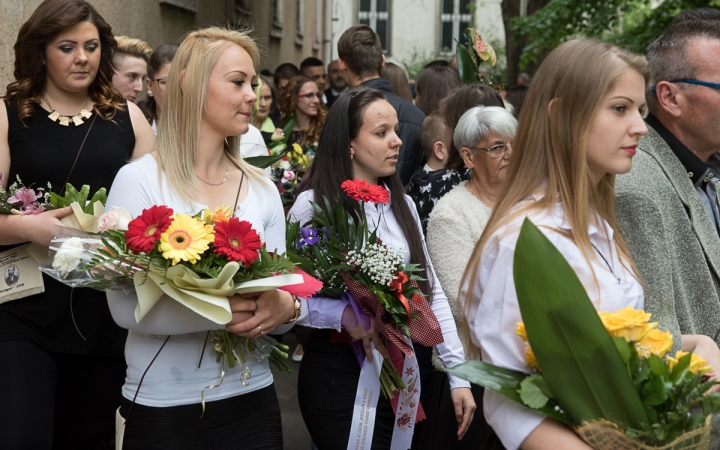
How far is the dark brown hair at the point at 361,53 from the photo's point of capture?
6.38 m

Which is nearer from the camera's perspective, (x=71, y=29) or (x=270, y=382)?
(x=270, y=382)

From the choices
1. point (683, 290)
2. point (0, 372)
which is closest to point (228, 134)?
point (0, 372)

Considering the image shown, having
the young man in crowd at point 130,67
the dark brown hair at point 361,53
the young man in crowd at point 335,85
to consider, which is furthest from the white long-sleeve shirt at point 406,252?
the young man in crowd at point 335,85

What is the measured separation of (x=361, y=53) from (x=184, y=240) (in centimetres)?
418

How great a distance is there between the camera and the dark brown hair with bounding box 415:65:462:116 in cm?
727

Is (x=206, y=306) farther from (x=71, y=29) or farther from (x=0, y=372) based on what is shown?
(x=71, y=29)

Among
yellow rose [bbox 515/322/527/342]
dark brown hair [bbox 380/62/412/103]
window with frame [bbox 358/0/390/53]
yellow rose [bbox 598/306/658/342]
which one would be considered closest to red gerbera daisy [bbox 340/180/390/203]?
yellow rose [bbox 515/322/527/342]

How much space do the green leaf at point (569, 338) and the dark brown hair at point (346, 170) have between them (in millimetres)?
1906

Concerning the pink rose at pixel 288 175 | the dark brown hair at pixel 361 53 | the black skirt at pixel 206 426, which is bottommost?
the black skirt at pixel 206 426

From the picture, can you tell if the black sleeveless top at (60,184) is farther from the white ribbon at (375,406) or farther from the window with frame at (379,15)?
the window with frame at (379,15)

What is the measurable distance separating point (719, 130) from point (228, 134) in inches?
68.3

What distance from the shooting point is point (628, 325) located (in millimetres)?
1820

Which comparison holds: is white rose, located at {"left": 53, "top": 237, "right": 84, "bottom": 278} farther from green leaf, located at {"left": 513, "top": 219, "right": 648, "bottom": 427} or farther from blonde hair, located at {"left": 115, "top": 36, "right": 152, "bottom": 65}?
blonde hair, located at {"left": 115, "top": 36, "right": 152, "bottom": 65}

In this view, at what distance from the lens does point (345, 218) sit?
3.51m
